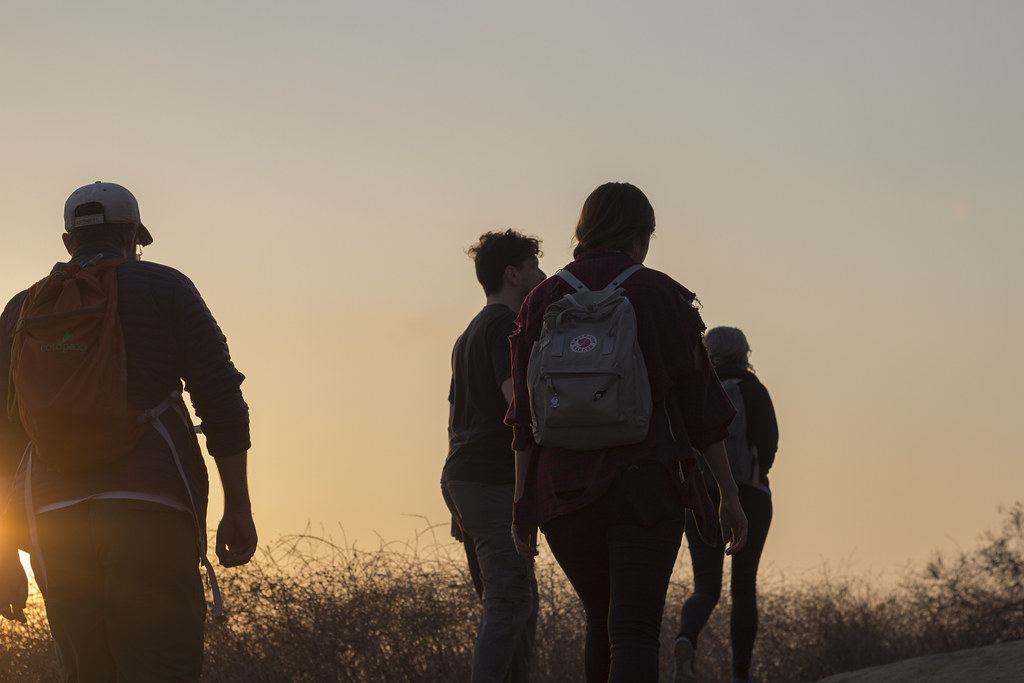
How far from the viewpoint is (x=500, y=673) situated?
507 cm

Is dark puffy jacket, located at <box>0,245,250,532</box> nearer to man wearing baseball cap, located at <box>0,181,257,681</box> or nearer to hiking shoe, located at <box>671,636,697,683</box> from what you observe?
man wearing baseball cap, located at <box>0,181,257,681</box>

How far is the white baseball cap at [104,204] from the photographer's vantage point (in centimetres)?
366

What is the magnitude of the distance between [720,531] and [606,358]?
78 cm

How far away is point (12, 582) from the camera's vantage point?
367 cm

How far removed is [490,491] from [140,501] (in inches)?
84.6

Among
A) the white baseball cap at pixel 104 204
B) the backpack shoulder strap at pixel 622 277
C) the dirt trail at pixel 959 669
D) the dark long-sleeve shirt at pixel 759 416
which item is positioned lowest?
the dirt trail at pixel 959 669

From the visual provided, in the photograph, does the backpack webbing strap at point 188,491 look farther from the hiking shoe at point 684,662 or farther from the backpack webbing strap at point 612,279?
the hiking shoe at point 684,662

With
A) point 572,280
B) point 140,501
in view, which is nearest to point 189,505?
point 140,501

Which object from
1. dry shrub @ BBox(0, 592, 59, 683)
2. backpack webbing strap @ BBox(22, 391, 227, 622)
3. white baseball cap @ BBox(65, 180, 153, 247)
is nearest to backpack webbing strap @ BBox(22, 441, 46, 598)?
backpack webbing strap @ BBox(22, 391, 227, 622)

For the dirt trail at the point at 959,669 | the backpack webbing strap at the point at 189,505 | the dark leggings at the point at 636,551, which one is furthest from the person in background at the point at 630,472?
the dirt trail at the point at 959,669

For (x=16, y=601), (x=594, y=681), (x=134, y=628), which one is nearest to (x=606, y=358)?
(x=594, y=681)

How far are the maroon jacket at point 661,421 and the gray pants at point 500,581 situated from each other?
131 cm

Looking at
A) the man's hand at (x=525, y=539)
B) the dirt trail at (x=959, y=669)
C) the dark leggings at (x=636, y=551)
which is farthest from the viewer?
the dirt trail at (x=959, y=669)

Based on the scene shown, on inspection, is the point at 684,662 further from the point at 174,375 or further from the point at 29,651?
the point at 174,375
